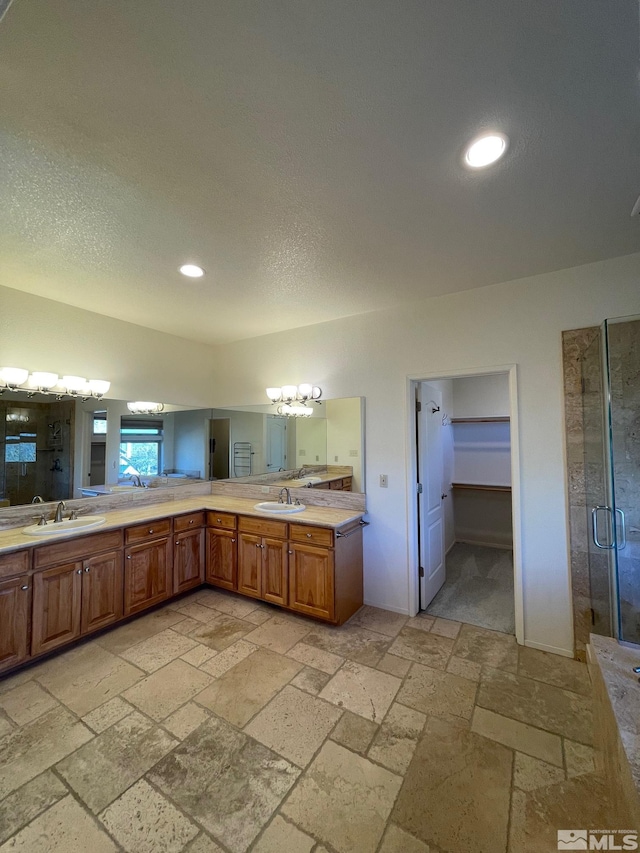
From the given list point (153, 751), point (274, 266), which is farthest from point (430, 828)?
point (274, 266)

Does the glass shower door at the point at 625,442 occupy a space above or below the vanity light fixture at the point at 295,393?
below

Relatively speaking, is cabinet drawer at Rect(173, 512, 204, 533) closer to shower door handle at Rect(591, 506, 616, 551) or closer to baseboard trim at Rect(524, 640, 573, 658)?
baseboard trim at Rect(524, 640, 573, 658)

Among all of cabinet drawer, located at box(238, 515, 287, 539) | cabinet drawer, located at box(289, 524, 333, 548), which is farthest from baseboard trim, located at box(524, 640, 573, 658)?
cabinet drawer, located at box(238, 515, 287, 539)

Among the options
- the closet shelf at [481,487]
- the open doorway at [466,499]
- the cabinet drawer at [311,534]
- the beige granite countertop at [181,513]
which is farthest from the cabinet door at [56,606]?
the closet shelf at [481,487]

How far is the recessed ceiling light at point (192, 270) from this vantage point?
7.97 ft

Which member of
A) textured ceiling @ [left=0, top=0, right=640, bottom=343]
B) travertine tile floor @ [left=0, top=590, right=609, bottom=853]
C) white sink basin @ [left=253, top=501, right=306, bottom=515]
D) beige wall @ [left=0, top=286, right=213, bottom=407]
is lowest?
travertine tile floor @ [left=0, top=590, right=609, bottom=853]

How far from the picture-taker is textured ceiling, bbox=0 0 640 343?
3.34ft

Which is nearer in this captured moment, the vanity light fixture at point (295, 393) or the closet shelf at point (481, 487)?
the vanity light fixture at point (295, 393)

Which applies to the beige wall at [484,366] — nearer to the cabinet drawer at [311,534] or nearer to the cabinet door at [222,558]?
the cabinet drawer at [311,534]

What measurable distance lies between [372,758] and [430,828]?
0.35 meters

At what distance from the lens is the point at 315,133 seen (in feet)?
4.48

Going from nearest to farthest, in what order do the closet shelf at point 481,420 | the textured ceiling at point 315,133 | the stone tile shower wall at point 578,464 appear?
1. the textured ceiling at point 315,133
2. the stone tile shower wall at point 578,464
3. the closet shelf at point 481,420

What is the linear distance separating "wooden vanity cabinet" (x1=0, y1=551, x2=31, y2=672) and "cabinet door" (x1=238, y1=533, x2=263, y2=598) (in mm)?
1559

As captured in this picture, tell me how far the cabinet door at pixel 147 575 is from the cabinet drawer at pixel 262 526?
0.70m
